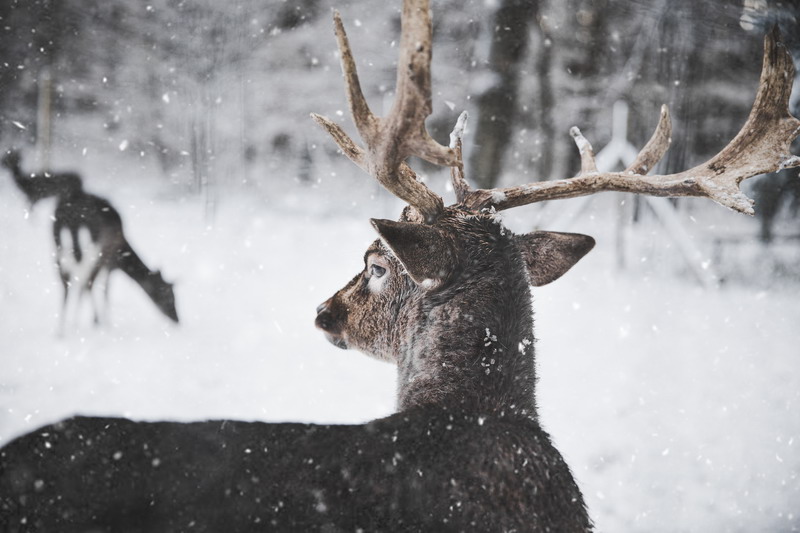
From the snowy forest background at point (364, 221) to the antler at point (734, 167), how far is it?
183cm

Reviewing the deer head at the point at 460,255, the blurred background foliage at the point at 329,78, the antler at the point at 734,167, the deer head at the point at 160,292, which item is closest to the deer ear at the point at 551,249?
the deer head at the point at 460,255

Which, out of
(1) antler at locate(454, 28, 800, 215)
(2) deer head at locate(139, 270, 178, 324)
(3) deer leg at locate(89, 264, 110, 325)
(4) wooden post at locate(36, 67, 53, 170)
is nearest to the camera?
(1) antler at locate(454, 28, 800, 215)

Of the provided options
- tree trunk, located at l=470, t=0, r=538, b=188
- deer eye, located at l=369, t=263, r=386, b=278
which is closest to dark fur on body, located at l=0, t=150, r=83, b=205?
tree trunk, located at l=470, t=0, r=538, b=188

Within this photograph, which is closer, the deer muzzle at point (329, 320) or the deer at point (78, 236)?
the deer muzzle at point (329, 320)

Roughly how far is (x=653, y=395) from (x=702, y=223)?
1.24 meters

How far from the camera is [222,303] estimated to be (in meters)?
3.58

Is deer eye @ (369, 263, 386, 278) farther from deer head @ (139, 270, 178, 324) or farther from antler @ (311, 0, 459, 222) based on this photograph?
deer head @ (139, 270, 178, 324)

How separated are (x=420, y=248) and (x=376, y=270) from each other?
0.29 m

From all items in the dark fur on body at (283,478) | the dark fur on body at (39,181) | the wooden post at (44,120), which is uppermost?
the wooden post at (44,120)

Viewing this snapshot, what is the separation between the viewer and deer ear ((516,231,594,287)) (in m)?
1.51

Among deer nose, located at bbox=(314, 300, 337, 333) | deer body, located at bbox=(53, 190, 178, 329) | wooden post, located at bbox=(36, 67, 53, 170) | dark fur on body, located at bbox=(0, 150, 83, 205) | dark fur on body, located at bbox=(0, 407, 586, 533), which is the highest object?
wooden post, located at bbox=(36, 67, 53, 170)

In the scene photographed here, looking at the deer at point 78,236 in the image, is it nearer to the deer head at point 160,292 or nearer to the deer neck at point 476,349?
the deer head at point 160,292

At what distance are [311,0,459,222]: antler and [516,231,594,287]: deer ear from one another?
0.31 meters

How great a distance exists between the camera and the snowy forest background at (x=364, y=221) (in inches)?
125
